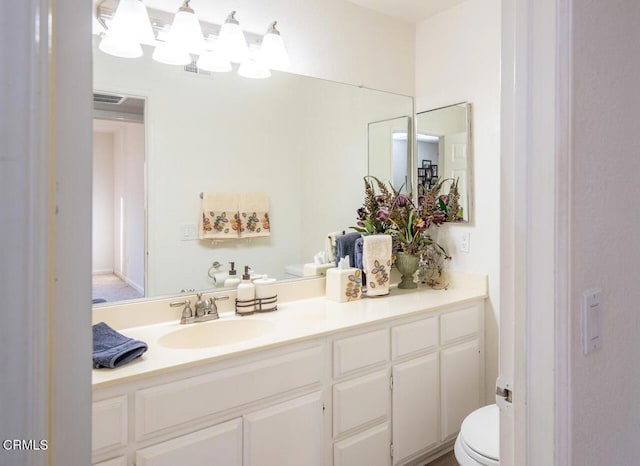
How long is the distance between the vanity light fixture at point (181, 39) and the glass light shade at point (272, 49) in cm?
32

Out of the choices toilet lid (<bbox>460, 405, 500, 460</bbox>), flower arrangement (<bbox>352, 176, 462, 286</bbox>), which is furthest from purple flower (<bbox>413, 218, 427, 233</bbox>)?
toilet lid (<bbox>460, 405, 500, 460</bbox>)

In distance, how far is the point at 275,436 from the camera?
4.89 ft

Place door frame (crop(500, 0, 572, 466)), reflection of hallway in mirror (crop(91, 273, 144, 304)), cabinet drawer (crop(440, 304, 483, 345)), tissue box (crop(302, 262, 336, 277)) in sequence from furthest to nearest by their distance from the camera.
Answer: tissue box (crop(302, 262, 336, 277)), cabinet drawer (crop(440, 304, 483, 345)), reflection of hallway in mirror (crop(91, 273, 144, 304)), door frame (crop(500, 0, 572, 466))

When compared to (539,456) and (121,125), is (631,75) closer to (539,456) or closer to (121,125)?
(539,456)

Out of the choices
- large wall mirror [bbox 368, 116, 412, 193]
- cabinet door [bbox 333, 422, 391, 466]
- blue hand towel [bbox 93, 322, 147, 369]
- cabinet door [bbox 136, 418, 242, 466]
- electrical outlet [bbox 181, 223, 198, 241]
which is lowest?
cabinet door [bbox 333, 422, 391, 466]

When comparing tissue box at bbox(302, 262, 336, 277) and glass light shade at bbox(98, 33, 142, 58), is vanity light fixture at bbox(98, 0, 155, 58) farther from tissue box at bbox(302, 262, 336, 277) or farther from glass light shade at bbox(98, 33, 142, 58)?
tissue box at bbox(302, 262, 336, 277)

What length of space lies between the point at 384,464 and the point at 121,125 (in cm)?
187

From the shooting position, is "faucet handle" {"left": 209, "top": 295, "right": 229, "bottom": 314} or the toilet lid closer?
the toilet lid

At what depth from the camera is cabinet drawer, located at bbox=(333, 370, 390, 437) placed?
1.68m

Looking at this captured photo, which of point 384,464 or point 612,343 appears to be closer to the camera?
point 612,343

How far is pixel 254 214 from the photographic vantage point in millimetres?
2062

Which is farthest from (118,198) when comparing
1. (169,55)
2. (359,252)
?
(359,252)

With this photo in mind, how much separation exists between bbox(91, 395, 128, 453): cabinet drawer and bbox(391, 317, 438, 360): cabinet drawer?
3.71 feet

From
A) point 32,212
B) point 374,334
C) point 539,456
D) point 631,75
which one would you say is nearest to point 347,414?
point 374,334
